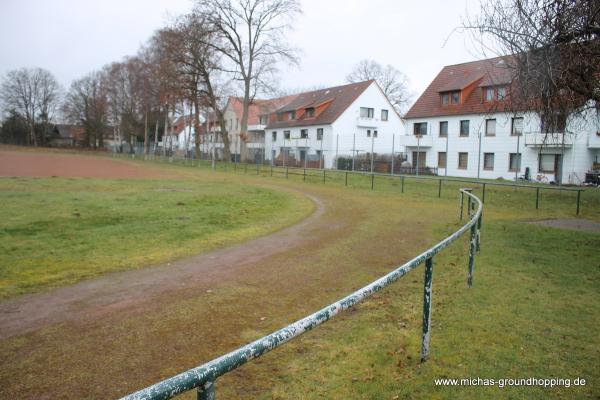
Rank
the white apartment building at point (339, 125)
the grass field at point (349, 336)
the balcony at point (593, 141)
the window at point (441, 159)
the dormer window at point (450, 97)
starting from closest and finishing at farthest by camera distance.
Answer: the grass field at point (349, 336) < the balcony at point (593, 141) < the dormer window at point (450, 97) < the window at point (441, 159) < the white apartment building at point (339, 125)

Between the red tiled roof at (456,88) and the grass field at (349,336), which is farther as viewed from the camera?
the red tiled roof at (456,88)

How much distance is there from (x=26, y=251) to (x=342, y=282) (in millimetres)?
5900

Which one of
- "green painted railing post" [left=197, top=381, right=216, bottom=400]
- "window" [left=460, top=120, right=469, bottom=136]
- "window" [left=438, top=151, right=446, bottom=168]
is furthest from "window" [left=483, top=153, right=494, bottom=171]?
"green painted railing post" [left=197, top=381, right=216, bottom=400]

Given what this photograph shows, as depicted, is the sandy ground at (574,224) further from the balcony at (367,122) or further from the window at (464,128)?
the balcony at (367,122)

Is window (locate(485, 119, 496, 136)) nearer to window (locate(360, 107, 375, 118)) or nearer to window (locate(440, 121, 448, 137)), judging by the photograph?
window (locate(440, 121, 448, 137))

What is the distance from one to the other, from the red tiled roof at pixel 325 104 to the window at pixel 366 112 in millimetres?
1846

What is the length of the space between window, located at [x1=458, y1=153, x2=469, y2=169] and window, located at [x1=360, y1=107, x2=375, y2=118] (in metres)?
14.7

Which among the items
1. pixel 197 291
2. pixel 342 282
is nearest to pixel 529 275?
pixel 342 282

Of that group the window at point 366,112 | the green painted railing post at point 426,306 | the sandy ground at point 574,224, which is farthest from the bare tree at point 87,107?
the green painted railing post at point 426,306

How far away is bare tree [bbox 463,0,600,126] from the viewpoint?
7848mm

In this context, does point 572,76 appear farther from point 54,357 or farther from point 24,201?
point 24,201

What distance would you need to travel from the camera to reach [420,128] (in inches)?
1802

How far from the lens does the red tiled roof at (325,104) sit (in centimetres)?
5210

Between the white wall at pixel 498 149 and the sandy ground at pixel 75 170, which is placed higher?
the white wall at pixel 498 149
